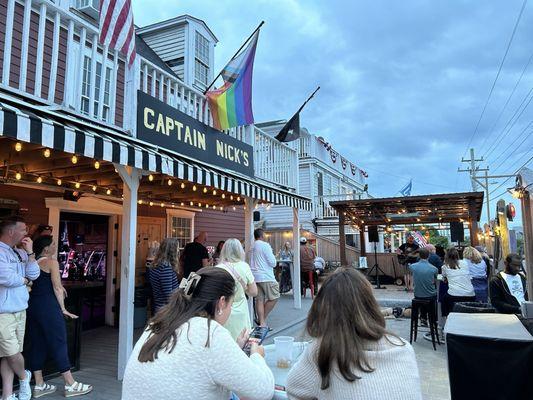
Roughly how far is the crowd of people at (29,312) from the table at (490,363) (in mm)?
3559

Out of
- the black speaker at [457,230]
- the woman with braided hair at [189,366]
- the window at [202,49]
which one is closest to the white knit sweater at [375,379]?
the woman with braided hair at [189,366]

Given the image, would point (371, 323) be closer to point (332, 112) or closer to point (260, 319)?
point (260, 319)

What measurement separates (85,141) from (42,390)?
8.63ft

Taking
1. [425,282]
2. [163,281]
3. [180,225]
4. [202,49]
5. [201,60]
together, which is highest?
[202,49]

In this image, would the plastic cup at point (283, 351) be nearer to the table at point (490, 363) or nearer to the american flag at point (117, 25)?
the table at point (490, 363)

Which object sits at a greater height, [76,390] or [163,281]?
[163,281]

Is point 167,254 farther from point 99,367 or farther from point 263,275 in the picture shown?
point 263,275

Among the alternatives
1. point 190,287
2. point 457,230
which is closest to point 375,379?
point 190,287

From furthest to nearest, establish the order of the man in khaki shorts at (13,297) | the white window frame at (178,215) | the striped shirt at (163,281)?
the white window frame at (178,215), the striped shirt at (163,281), the man in khaki shorts at (13,297)

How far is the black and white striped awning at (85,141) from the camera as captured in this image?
9.20 feet

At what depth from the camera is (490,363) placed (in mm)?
2641

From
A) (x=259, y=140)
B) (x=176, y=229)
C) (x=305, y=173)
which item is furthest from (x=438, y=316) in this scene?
(x=305, y=173)

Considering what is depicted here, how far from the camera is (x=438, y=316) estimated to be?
22.4 ft

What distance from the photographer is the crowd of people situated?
326 centimetres
